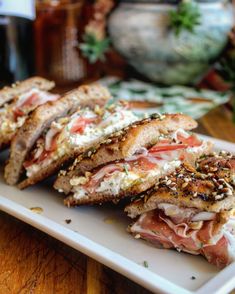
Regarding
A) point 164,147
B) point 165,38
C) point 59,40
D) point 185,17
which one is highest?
point 164,147

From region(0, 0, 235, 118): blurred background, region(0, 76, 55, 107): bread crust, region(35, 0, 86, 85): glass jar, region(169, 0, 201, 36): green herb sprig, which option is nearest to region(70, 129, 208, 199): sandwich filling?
region(0, 76, 55, 107): bread crust

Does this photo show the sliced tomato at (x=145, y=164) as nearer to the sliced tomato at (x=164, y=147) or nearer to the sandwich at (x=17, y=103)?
the sliced tomato at (x=164, y=147)

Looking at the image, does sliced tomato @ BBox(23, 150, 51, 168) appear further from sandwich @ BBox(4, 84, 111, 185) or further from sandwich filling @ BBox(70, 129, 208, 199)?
sandwich filling @ BBox(70, 129, 208, 199)

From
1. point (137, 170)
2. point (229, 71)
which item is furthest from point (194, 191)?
point (229, 71)

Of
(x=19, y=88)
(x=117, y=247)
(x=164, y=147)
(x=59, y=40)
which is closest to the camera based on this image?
(x=117, y=247)

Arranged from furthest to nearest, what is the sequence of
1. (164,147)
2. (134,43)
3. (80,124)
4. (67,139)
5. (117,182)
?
(134,43)
(80,124)
(67,139)
(164,147)
(117,182)

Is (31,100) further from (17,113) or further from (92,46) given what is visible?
(92,46)
